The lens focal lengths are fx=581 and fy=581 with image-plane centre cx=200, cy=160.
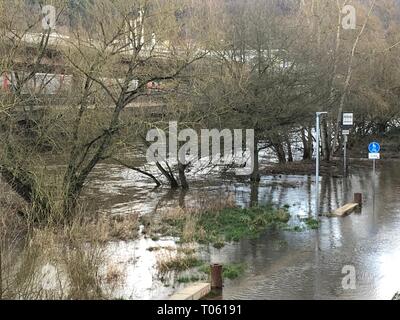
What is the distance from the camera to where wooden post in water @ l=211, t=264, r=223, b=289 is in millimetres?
10594

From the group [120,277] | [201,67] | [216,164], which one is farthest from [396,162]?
[120,277]

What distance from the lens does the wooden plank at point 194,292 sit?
31.4 ft

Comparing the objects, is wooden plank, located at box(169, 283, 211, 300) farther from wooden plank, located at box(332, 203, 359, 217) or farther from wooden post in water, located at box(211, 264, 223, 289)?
wooden plank, located at box(332, 203, 359, 217)

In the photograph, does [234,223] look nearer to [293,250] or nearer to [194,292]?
[293,250]

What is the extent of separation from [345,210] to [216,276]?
10.6m

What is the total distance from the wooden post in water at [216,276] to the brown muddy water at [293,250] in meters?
0.19

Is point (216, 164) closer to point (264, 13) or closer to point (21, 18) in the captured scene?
point (264, 13)

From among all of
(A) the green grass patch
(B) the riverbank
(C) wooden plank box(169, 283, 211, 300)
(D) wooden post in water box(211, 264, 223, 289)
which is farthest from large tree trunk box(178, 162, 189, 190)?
(C) wooden plank box(169, 283, 211, 300)

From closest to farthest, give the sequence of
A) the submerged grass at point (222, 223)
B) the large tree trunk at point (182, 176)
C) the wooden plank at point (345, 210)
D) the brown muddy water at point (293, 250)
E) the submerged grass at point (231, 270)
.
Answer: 1. the brown muddy water at point (293, 250)
2. the submerged grass at point (231, 270)
3. the submerged grass at point (222, 223)
4. the wooden plank at point (345, 210)
5. the large tree trunk at point (182, 176)

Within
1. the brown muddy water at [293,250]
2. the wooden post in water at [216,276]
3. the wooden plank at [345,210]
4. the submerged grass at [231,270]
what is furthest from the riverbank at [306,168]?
the wooden post in water at [216,276]

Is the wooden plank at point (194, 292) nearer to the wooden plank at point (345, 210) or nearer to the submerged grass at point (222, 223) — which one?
the submerged grass at point (222, 223)

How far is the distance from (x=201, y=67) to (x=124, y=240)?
8773 mm

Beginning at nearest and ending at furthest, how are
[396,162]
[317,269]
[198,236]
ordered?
[317,269], [198,236], [396,162]

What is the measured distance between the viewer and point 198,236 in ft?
50.3
